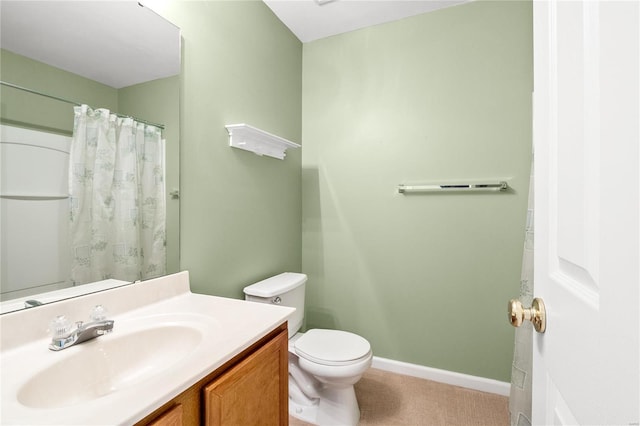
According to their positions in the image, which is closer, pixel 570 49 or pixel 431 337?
pixel 570 49

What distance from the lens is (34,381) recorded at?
74cm

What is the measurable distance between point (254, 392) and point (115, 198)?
2.81 feet

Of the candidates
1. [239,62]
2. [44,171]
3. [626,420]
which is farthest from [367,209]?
[626,420]

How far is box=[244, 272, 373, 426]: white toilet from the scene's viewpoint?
1.54 meters

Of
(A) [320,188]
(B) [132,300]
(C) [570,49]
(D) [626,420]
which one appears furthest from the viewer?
(A) [320,188]

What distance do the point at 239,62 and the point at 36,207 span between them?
124 cm

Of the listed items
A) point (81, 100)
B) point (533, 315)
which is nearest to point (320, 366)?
point (533, 315)

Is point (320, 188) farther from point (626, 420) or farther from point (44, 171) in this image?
point (626, 420)

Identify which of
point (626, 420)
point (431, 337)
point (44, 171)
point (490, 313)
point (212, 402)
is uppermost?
point (44, 171)

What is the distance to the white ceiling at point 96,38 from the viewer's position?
920mm

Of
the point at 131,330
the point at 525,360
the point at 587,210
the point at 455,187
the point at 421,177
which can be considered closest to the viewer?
the point at 587,210

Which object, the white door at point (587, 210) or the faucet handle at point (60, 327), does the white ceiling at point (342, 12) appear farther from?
the faucet handle at point (60, 327)

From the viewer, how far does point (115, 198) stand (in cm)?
115

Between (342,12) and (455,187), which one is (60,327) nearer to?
(455,187)
